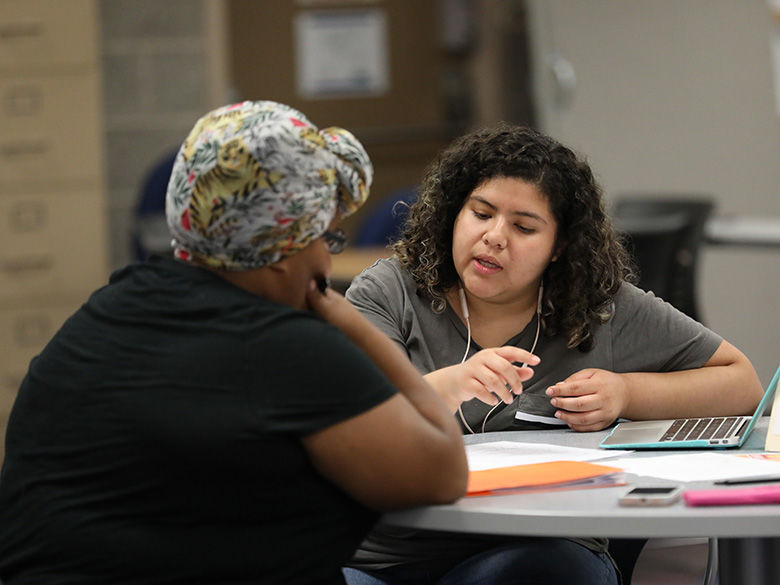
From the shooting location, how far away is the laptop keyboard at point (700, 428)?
1.56 meters

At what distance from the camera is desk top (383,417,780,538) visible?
1.12 meters

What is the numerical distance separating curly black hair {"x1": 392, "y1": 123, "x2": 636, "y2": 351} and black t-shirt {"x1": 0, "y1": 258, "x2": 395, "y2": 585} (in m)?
0.67

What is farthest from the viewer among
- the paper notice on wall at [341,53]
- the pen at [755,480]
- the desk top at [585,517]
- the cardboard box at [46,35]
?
the paper notice on wall at [341,53]

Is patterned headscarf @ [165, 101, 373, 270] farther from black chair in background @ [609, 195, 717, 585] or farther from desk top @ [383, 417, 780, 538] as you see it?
black chair in background @ [609, 195, 717, 585]

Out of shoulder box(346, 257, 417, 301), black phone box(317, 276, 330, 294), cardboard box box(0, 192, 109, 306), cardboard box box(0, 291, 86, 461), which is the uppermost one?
black phone box(317, 276, 330, 294)

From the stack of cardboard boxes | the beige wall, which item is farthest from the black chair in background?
the stack of cardboard boxes

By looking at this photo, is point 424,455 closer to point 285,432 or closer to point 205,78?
point 285,432

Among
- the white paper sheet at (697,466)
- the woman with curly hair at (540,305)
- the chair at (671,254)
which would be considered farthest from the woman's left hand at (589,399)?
the chair at (671,254)

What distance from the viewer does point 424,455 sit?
1181mm

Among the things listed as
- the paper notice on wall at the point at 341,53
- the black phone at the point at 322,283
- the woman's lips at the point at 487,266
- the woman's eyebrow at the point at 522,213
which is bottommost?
the woman's lips at the point at 487,266

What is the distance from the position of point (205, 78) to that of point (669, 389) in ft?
11.7

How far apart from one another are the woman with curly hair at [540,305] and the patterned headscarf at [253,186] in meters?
0.57

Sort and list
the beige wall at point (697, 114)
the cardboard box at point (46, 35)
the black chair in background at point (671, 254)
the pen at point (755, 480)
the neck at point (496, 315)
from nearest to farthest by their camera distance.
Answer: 1. the pen at point (755, 480)
2. the neck at point (496, 315)
3. the black chair in background at point (671, 254)
4. the cardboard box at point (46, 35)
5. the beige wall at point (697, 114)

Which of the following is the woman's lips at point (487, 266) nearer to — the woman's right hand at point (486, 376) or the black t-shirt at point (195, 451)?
the woman's right hand at point (486, 376)
